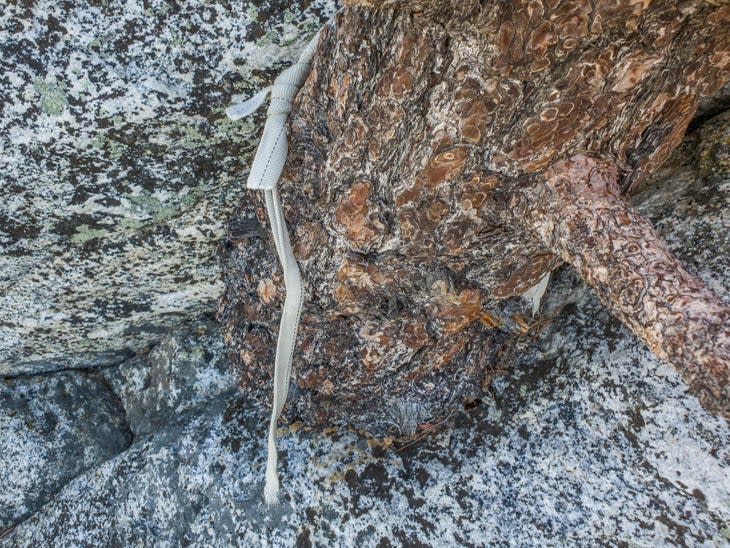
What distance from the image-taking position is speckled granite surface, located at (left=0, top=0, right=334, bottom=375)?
1416 mm

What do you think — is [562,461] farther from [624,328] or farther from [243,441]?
[243,441]

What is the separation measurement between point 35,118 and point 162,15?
439 millimetres

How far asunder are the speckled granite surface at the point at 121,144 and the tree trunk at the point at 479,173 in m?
0.19

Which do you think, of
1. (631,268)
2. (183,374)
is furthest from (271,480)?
(631,268)

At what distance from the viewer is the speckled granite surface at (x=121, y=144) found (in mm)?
1416

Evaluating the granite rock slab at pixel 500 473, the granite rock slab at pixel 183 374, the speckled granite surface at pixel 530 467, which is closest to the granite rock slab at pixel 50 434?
the granite rock slab at pixel 183 374

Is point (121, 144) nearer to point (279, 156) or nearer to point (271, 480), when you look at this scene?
point (279, 156)

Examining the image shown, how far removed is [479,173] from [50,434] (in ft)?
7.47

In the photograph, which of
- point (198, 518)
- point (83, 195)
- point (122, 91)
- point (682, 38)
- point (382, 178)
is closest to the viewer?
point (682, 38)

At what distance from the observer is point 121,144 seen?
1613 millimetres

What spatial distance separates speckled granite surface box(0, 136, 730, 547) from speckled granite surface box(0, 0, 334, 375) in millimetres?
668

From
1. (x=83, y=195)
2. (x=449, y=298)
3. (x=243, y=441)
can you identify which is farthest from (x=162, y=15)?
(x=243, y=441)

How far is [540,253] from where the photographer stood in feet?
4.66

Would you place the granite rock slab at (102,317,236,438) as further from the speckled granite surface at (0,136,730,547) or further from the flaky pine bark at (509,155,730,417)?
the flaky pine bark at (509,155,730,417)
